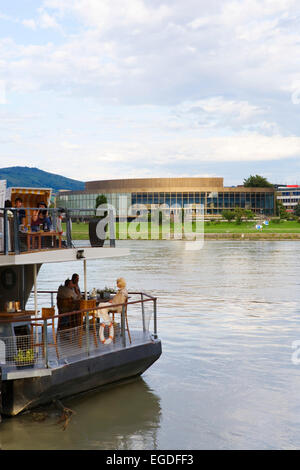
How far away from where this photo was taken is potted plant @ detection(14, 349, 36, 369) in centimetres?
1193

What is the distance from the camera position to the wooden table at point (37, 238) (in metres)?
12.8

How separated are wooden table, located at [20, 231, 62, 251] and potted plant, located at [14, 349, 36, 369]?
6.51 ft

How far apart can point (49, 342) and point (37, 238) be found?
2.18 m

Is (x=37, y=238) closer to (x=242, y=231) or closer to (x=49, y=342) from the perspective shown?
(x=49, y=342)

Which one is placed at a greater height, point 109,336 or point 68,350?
point 109,336

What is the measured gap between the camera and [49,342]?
13391 millimetres

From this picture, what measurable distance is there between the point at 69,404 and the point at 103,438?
172cm

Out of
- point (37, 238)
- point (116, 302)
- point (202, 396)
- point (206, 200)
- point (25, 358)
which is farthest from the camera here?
point (206, 200)

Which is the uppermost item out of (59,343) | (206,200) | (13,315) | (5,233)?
(206,200)

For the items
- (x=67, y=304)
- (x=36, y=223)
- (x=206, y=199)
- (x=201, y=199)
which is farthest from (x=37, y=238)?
(x=206, y=199)

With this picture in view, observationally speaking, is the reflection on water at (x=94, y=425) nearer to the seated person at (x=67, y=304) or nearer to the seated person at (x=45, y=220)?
the seated person at (x=67, y=304)

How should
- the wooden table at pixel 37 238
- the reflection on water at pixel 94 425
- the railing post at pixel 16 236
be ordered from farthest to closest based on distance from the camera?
the wooden table at pixel 37 238 → the railing post at pixel 16 236 → the reflection on water at pixel 94 425

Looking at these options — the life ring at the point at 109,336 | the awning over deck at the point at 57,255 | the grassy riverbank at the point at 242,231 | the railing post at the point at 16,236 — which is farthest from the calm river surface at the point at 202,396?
the grassy riverbank at the point at 242,231

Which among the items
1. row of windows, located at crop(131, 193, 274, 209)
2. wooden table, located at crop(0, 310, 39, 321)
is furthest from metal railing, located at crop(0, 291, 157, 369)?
row of windows, located at crop(131, 193, 274, 209)
